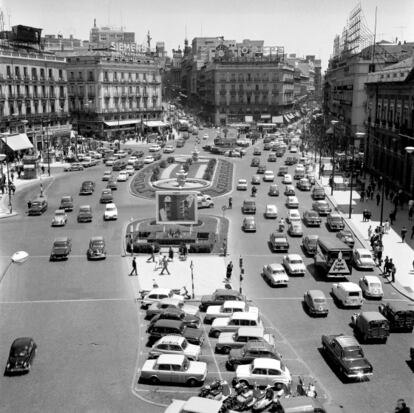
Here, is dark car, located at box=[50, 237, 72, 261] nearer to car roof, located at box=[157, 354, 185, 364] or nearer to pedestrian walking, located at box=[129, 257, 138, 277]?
pedestrian walking, located at box=[129, 257, 138, 277]

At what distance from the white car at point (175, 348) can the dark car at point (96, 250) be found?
17531mm

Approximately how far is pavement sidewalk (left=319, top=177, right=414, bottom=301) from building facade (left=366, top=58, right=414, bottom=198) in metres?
5.05

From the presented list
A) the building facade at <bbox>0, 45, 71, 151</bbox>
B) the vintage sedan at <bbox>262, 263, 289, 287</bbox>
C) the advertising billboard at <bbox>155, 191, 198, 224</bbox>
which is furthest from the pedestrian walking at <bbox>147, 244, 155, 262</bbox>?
the building facade at <bbox>0, 45, 71, 151</bbox>

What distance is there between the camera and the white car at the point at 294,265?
4238 cm

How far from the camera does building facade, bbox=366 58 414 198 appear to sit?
6638cm

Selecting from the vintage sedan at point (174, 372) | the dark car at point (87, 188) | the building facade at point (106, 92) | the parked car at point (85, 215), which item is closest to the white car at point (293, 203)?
the parked car at point (85, 215)

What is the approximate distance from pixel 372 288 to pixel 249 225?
17691mm

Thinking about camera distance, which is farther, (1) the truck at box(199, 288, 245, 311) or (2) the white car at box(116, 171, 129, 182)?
(2) the white car at box(116, 171, 129, 182)

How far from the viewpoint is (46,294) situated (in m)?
38.7

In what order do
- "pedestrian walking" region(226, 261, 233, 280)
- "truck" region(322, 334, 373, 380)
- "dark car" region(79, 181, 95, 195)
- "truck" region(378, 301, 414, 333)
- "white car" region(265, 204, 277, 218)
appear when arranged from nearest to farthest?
"truck" region(322, 334, 373, 380), "truck" region(378, 301, 414, 333), "pedestrian walking" region(226, 261, 233, 280), "white car" region(265, 204, 277, 218), "dark car" region(79, 181, 95, 195)

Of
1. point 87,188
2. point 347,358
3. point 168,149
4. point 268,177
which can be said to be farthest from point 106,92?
point 347,358

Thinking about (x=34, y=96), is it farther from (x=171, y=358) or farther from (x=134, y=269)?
(x=171, y=358)

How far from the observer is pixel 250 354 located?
92.6 ft

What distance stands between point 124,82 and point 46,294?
9406 cm
